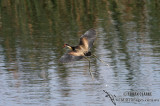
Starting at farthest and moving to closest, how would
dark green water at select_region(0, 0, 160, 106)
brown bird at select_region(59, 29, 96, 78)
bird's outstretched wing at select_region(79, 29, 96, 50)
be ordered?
dark green water at select_region(0, 0, 160, 106) → bird's outstretched wing at select_region(79, 29, 96, 50) → brown bird at select_region(59, 29, 96, 78)

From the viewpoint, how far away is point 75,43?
70.9ft

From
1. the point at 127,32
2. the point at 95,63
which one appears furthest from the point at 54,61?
the point at 127,32

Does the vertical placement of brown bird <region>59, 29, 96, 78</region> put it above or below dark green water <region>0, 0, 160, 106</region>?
above

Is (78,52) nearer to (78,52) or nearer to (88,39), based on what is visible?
(78,52)

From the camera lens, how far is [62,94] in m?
→ 14.9

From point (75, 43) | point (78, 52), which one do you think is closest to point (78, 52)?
point (78, 52)

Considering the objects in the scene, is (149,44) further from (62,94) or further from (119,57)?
(62,94)

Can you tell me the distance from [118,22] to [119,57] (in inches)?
281

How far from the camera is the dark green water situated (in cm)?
1491

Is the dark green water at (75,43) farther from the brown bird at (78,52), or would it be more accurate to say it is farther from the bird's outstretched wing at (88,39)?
the bird's outstretched wing at (88,39)

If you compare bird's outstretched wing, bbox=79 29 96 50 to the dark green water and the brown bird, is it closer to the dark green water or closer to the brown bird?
the brown bird

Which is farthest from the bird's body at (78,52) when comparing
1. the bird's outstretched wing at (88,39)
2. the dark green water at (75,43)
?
the dark green water at (75,43)

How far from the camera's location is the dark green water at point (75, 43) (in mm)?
14906

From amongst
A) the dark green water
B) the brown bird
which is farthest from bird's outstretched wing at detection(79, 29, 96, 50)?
the dark green water
